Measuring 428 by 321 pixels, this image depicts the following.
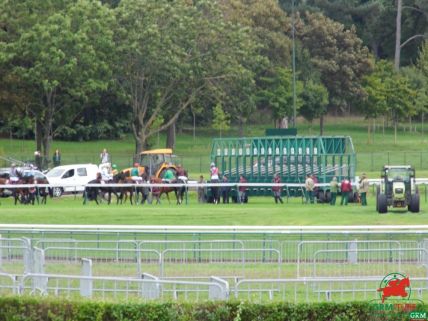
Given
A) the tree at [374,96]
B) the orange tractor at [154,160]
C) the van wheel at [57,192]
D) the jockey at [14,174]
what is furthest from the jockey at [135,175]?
the tree at [374,96]

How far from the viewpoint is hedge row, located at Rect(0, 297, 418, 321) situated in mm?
18109

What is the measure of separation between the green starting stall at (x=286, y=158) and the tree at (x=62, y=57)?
42.1 feet

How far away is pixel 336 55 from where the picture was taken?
93.6 metres

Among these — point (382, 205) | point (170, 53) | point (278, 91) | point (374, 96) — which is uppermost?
point (170, 53)

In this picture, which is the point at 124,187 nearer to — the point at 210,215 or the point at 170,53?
the point at 210,215

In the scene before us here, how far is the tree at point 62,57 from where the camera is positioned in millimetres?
66000

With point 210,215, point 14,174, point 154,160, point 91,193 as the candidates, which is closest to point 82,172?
point 154,160

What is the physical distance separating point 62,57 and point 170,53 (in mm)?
7335

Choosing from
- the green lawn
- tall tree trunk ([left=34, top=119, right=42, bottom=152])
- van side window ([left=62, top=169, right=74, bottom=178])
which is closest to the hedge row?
the green lawn

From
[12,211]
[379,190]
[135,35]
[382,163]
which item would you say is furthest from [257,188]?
[382,163]

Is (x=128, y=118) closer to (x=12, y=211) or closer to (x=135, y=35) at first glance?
(x=135, y=35)

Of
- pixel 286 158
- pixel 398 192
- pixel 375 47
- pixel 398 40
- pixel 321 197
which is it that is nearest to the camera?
pixel 398 192

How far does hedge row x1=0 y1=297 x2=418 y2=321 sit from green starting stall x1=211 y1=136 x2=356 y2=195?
32.6m

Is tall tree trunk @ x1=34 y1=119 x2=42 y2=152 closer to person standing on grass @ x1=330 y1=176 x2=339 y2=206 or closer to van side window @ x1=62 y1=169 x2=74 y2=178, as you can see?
van side window @ x1=62 y1=169 x2=74 y2=178
